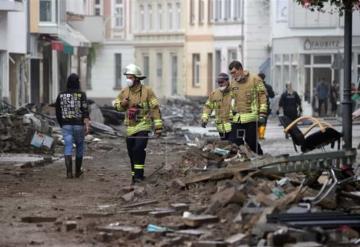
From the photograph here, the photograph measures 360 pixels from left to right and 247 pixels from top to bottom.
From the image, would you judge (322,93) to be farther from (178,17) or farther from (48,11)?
(178,17)

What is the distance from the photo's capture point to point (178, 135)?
3628 centimetres

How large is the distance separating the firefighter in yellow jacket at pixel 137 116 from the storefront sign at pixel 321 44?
3678 centimetres

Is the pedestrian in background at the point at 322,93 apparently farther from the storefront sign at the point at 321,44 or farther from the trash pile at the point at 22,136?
the trash pile at the point at 22,136

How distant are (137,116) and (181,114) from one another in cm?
3343

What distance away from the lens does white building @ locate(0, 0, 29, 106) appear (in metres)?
39.0

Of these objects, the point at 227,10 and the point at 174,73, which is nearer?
the point at 227,10

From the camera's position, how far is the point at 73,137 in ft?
68.0

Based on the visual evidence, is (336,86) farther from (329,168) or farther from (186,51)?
(329,168)

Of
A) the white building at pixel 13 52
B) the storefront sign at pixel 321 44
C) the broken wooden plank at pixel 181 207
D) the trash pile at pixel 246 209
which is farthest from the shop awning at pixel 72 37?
the broken wooden plank at pixel 181 207

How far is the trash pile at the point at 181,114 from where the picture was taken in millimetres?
43844

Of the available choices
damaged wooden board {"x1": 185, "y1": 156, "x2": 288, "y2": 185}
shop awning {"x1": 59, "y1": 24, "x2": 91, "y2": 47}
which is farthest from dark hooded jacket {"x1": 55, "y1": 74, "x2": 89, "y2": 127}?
shop awning {"x1": 59, "y1": 24, "x2": 91, "y2": 47}

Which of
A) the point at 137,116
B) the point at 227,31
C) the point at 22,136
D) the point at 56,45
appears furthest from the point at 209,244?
the point at 227,31

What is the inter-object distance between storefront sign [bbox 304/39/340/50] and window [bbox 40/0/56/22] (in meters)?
12.8

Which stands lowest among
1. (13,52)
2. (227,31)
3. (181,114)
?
(181,114)
